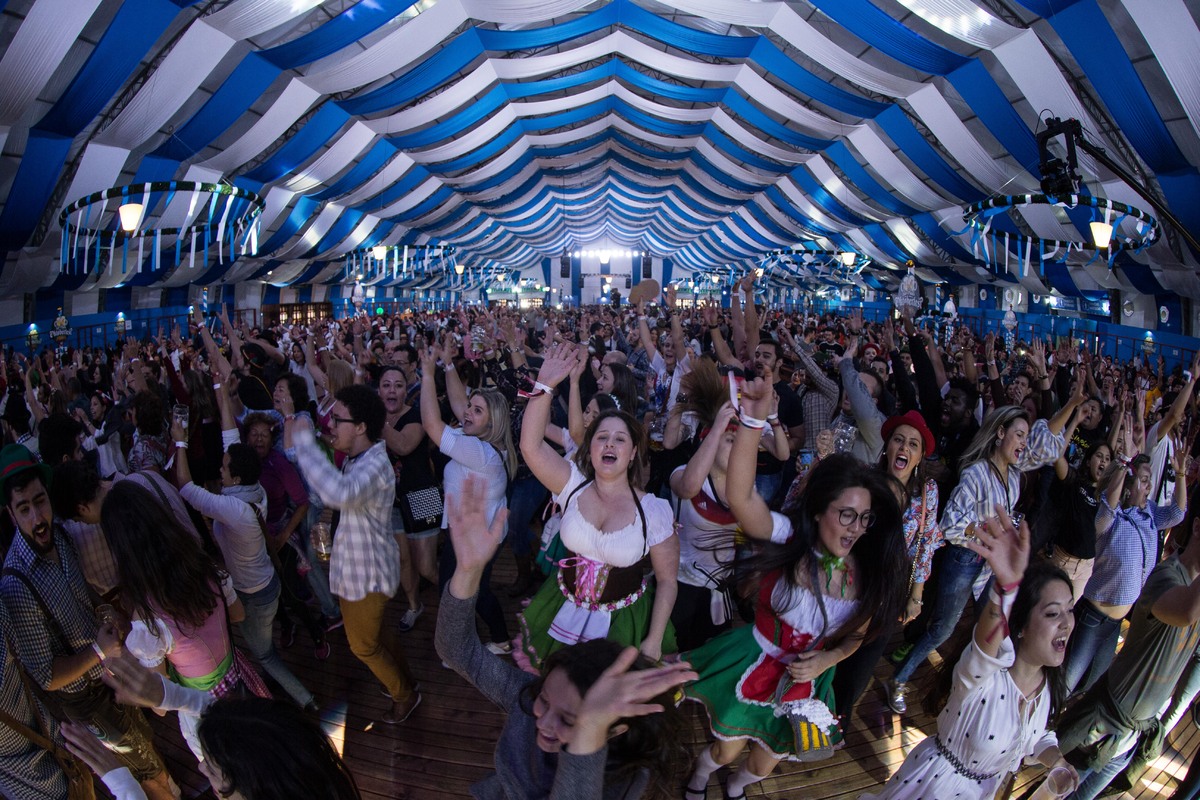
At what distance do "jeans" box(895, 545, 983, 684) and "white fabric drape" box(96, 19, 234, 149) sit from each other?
937 cm

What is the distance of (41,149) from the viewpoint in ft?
28.2

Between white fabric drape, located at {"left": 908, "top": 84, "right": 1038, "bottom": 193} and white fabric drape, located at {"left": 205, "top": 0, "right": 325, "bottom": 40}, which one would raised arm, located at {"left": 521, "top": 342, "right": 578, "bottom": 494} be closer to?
white fabric drape, located at {"left": 205, "top": 0, "right": 325, "bottom": 40}

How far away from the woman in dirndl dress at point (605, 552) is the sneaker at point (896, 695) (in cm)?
150

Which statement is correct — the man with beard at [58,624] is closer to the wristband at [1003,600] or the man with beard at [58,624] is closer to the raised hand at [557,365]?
the raised hand at [557,365]

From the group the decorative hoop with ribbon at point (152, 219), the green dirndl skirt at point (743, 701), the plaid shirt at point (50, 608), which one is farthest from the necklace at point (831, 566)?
the decorative hoop with ribbon at point (152, 219)

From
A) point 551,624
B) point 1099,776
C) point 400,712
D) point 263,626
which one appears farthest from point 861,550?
point 263,626

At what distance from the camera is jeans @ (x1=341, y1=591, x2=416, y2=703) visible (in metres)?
2.71

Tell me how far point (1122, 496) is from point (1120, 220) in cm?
885

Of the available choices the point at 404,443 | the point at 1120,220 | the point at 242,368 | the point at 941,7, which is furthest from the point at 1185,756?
the point at 1120,220

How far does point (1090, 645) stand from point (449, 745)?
9.15ft

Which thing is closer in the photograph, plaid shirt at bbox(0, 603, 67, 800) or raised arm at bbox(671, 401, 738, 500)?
plaid shirt at bbox(0, 603, 67, 800)

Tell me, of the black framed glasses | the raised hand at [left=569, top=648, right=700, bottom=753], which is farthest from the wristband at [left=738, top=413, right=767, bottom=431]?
the raised hand at [left=569, top=648, right=700, bottom=753]

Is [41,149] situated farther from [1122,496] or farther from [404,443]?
[1122,496]

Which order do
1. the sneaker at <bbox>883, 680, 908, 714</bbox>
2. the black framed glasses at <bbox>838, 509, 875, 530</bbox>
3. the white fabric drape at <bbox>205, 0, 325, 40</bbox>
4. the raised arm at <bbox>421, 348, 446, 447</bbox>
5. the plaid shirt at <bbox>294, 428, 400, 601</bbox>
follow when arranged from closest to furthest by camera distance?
the black framed glasses at <bbox>838, 509, 875, 530</bbox>, the plaid shirt at <bbox>294, 428, 400, 601</bbox>, the raised arm at <bbox>421, 348, 446, 447</bbox>, the sneaker at <bbox>883, 680, 908, 714</bbox>, the white fabric drape at <bbox>205, 0, 325, 40</bbox>
